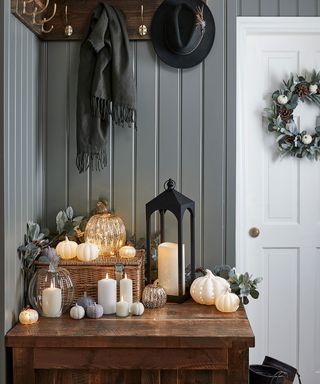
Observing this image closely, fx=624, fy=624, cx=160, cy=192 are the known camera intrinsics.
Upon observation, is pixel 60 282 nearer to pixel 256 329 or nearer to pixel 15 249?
pixel 15 249

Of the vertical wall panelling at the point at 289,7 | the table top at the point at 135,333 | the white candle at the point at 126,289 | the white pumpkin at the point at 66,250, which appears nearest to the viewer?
the table top at the point at 135,333

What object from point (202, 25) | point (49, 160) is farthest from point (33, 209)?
point (202, 25)

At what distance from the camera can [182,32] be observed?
2729 millimetres

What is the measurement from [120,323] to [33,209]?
25.4 inches

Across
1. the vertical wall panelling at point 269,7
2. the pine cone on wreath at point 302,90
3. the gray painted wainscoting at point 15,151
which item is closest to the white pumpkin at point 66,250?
the gray painted wainscoting at point 15,151

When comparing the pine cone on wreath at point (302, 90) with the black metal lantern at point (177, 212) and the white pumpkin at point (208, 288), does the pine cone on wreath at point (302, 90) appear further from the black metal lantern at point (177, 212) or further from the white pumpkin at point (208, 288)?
the white pumpkin at point (208, 288)

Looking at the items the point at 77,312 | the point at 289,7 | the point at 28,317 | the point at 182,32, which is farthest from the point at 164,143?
the point at 289,7

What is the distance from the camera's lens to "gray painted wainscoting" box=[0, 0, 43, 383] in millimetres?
2256

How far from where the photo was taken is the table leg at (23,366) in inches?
88.7

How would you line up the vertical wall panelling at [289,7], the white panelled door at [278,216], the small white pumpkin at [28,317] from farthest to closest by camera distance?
1. the white panelled door at [278,216]
2. the vertical wall panelling at [289,7]
3. the small white pumpkin at [28,317]

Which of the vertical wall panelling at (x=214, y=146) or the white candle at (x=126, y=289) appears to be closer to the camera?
the white candle at (x=126, y=289)

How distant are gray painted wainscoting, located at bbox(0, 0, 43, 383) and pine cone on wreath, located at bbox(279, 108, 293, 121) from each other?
52.3 inches

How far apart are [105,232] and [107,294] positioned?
0.29 meters

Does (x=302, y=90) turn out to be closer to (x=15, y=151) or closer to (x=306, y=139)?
(x=306, y=139)
